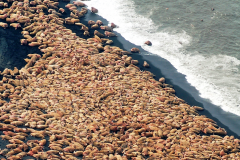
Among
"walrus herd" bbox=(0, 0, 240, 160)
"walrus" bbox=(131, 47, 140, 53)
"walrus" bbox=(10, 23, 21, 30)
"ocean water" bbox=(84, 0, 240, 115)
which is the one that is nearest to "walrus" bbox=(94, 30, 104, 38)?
"walrus herd" bbox=(0, 0, 240, 160)

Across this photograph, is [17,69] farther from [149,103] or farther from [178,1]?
[178,1]

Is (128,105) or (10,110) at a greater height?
(128,105)

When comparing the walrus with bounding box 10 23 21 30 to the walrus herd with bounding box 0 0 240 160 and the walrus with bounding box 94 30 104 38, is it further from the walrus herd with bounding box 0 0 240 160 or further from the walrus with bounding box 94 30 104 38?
the walrus with bounding box 94 30 104 38

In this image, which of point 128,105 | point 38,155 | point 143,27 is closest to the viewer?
point 38,155

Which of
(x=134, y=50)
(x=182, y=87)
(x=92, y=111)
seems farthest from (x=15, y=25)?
(x=182, y=87)

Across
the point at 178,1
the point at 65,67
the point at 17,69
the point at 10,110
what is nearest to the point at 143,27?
the point at 178,1

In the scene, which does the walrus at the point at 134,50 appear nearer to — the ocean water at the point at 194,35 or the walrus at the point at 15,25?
the ocean water at the point at 194,35
